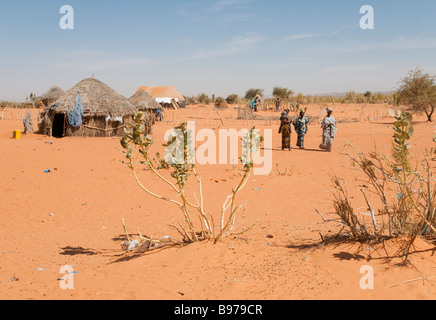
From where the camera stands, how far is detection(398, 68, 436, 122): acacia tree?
19828 mm

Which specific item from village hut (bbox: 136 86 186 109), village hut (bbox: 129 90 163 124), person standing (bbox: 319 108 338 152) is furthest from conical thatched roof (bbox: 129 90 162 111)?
person standing (bbox: 319 108 338 152)

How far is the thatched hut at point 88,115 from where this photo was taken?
15.7 meters

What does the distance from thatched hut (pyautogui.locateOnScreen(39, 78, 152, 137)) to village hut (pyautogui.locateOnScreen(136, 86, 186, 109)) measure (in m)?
19.7

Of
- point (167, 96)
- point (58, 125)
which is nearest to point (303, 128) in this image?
point (58, 125)

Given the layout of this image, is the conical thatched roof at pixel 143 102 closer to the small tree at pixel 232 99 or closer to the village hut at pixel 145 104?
the village hut at pixel 145 104

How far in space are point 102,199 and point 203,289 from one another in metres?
4.94

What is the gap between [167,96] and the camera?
126ft

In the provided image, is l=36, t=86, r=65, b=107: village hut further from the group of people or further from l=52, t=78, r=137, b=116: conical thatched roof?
the group of people

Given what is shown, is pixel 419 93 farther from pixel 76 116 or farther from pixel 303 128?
pixel 76 116

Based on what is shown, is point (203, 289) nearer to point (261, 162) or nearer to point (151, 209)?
point (151, 209)

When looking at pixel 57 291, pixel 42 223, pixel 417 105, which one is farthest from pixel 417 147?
pixel 57 291

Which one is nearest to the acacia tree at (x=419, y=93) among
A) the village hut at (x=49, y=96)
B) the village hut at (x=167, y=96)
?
the village hut at (x=167, y=96)

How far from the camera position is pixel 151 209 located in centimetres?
738
